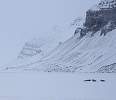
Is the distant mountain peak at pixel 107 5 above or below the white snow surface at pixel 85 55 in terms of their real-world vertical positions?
above

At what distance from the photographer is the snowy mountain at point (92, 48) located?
4564 inches

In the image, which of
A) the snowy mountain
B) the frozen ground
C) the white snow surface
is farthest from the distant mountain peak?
the frozen ground

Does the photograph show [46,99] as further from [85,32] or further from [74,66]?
[85,32]

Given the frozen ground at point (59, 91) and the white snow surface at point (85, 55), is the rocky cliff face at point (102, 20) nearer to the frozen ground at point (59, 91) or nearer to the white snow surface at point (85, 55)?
the white snow surface at point (85, 55)

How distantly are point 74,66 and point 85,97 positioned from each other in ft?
330

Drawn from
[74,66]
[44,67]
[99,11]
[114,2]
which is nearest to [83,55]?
[74,66]

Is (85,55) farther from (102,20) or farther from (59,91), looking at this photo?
(59,91)

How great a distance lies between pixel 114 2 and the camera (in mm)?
161125

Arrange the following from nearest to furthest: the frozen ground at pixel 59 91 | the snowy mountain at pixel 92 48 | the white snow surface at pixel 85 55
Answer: the frozen ground at pixel 59 91, the white snow surface at pixel 85 55, the snowy mountain at pixel 92 48

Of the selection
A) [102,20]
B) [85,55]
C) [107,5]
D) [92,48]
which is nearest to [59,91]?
[85,55]

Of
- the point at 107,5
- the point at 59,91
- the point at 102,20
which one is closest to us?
the point at 59,91

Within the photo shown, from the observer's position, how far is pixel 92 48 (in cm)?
13362

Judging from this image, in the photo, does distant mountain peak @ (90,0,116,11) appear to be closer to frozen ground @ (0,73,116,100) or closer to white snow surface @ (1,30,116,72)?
white snow surface @ (1,30,116,72)

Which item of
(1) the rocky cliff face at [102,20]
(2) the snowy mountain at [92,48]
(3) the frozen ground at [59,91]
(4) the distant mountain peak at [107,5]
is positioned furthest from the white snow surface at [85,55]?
(3) the frozen ground at [59,91]
